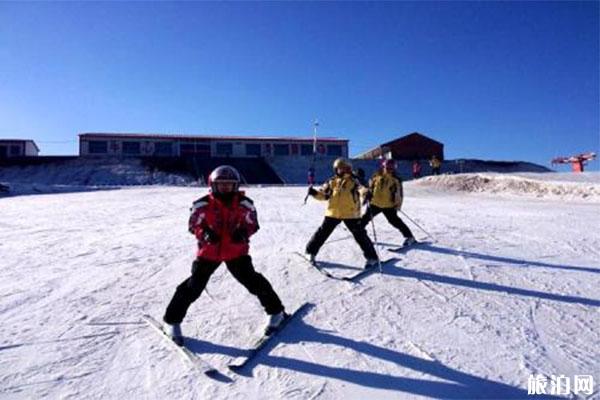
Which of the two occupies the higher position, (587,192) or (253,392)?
(587,192)

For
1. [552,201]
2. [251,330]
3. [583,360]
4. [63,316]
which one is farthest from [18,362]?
[552,201]

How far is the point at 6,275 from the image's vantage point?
6188mm

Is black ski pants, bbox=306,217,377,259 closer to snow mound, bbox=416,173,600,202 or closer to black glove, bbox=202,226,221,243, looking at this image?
black glove, bbox=202,226,221,243

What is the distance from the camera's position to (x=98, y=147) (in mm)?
46438

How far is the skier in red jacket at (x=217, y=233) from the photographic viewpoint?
12.7ft

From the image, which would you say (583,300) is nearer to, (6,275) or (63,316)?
(63,316)

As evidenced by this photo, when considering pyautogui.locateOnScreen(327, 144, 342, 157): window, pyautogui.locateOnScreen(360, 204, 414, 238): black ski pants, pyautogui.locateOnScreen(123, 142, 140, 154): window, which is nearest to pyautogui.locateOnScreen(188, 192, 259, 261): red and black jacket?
pyautogui.locateOnScreen(360, 204, 414, 238): black ski pants

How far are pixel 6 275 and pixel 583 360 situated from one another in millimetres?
6835

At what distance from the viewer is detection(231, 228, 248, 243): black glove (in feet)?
13.0

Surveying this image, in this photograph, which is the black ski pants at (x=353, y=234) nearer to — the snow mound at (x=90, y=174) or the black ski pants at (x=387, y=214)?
the black ski pants at (x=387, y=214)

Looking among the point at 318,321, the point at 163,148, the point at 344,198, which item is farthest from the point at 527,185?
the point at 163,148

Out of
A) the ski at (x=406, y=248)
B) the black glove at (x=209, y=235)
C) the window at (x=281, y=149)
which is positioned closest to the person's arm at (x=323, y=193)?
the ski at (x=406, y=248)

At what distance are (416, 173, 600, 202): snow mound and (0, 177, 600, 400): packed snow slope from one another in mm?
11212

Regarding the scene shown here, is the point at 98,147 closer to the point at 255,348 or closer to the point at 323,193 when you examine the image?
the point at 323,193
